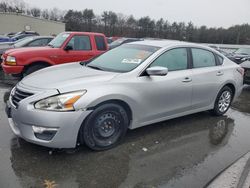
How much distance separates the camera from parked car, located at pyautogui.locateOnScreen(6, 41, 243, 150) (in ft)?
10.3

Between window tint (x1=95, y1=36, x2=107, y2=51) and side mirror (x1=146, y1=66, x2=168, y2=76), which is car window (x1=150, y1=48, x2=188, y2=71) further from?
window tint (x1=95, y1=36, x2=107, y2=51)

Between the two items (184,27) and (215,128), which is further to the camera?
(184,27)

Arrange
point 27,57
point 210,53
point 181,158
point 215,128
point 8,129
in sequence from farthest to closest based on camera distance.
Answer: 1. point 27,57
2. point 210,53
3. point 215,128
4. point 8,129
5. point 181,158

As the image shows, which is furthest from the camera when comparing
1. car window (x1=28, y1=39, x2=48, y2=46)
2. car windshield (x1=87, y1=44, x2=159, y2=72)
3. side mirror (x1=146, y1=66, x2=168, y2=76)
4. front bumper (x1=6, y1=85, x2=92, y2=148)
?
car window (x1=28, y1=39, x2=48, y2=46)

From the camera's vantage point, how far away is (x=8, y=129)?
13.7 ft

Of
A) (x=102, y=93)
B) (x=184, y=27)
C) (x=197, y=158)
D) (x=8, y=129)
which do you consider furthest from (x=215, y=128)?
(x=184, y=27)

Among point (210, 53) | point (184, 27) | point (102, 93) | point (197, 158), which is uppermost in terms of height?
point (184, 27)

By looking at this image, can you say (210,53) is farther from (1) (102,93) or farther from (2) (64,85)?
(2) (64,85)

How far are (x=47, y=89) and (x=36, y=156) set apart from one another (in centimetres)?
95

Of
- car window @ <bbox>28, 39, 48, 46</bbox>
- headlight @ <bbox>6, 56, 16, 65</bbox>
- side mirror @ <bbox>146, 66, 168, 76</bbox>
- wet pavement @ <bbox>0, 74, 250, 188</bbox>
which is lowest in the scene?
wet pavement @ <bbox>0, 74, 250, 188</bbox>

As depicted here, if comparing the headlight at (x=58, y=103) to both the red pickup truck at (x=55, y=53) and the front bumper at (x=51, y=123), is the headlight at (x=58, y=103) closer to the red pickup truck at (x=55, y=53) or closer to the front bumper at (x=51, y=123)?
the front bumper at (x=51, y=123)

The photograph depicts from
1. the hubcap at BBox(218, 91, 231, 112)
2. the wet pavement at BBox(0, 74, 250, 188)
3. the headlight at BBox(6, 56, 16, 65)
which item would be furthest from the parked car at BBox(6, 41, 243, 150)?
the headlight at BBox(6, 56, 16, 65)

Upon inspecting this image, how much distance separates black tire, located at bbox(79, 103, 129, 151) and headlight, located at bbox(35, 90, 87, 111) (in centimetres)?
33

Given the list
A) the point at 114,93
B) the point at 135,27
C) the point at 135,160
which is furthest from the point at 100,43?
the point at 135,27
